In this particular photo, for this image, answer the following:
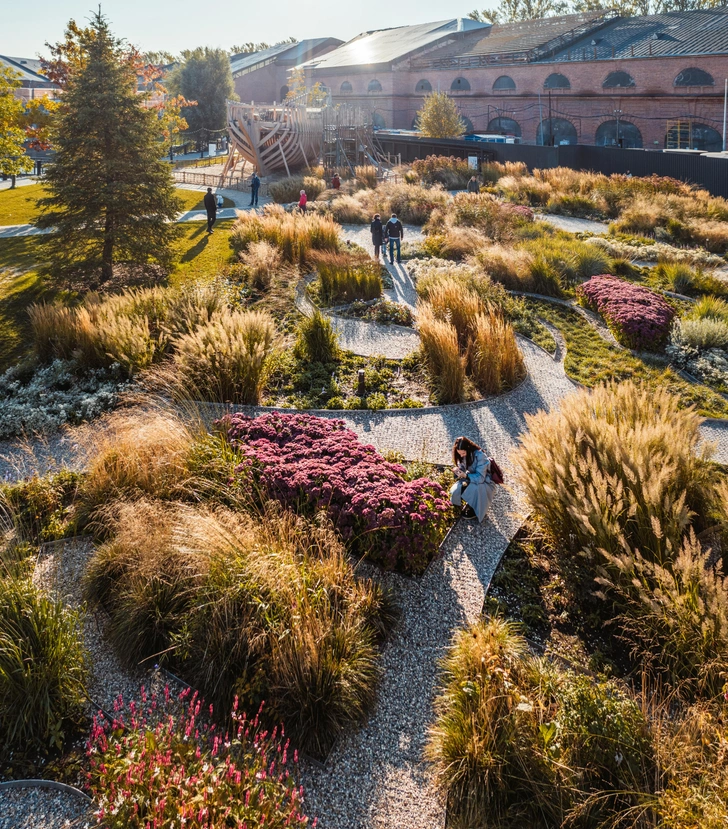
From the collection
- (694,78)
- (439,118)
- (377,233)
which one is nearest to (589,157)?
(439,118)

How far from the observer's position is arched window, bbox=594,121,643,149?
40.7m

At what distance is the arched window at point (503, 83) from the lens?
47.9 metres

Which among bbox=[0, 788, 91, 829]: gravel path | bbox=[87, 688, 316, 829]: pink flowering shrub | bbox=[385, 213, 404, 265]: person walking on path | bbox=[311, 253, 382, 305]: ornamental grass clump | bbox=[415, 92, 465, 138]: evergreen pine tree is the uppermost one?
bbox=[415, 92, 465, 138]: evergreen pine tree

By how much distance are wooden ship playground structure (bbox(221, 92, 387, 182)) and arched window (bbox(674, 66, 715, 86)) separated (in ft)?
61.4

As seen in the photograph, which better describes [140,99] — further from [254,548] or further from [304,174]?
[304,174]

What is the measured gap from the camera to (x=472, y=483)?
6.50 m

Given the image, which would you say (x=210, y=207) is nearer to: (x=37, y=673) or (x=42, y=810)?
(x=37, y=673)

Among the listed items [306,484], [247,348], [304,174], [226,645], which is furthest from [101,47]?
[304,174]

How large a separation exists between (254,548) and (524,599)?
2.40 m

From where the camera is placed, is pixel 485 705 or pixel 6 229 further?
pixel 6 229

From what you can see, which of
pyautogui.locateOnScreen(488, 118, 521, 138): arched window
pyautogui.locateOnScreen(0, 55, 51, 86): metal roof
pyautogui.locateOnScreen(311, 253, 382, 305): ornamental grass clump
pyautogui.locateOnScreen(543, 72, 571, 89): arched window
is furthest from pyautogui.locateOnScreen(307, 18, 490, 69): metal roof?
pyautogui.locateOnScreen(311, 253, 382, 305): ornamental grass clump

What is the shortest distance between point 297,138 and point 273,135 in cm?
196

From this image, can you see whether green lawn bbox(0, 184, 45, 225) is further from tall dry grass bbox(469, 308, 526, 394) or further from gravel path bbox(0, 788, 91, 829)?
gravel path bbox(0, 788, 91, 829)

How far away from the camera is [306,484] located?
6.20 metres
